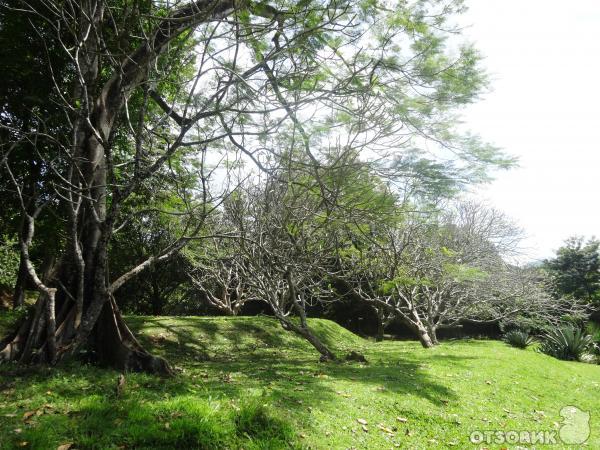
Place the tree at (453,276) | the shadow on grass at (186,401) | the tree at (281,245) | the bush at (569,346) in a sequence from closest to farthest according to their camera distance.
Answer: the shadow on grass at (186,401) < the tree at (281,245) < the tree at (453,276) < the bush at (569,346)

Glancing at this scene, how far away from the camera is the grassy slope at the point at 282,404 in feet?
12.6

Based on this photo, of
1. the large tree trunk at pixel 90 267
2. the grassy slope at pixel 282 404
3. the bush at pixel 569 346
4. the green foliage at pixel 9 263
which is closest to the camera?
the grassy slope at pixel 282 404

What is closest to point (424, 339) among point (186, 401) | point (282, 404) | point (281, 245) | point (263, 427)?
point (281, 245)

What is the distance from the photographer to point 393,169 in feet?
21.5

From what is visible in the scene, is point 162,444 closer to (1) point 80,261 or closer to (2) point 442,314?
(1) point 80,261

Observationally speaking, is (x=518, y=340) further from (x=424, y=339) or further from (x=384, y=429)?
(x=384, y=429)

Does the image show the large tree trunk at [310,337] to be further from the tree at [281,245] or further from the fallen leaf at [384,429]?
the fallen leaf at [384,429]

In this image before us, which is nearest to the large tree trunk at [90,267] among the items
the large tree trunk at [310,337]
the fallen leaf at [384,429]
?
the fallen leaf at [384,429]

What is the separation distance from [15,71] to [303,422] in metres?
8.63

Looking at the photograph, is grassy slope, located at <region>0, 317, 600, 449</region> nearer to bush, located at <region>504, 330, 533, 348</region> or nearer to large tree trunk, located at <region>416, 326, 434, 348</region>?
large tree trunk, located at <region>416, 326, 434, 348</region>

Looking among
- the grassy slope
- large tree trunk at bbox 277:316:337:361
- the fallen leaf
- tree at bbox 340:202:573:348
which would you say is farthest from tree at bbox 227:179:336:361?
the fallen leaf

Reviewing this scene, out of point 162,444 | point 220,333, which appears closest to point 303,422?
point 162,444

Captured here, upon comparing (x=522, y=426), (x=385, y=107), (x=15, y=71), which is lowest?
(x=522, y=426)

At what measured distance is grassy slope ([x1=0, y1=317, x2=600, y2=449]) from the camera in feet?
12.6
